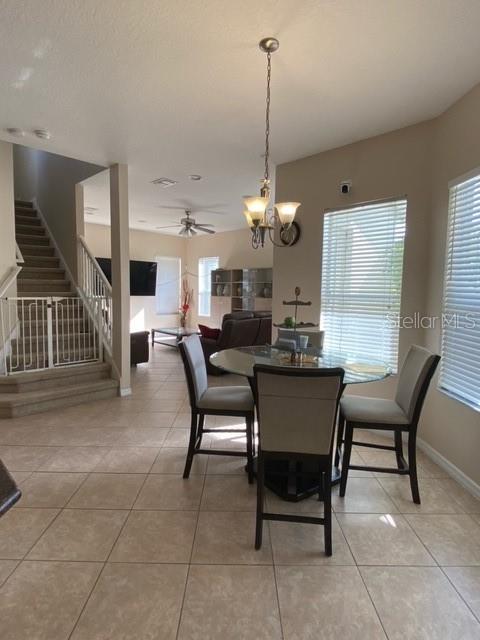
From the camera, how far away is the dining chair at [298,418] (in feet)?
5.59

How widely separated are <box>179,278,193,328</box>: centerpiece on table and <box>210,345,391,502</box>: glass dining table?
6453mm

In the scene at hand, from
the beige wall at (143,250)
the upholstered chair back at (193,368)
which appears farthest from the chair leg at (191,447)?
the beige wall at (143,250)

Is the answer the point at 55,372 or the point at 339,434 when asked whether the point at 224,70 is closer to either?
the point at 339,434

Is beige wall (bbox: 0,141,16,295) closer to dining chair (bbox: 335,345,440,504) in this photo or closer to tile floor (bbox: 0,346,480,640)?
tile floor (bbox: 0,346,480,640)

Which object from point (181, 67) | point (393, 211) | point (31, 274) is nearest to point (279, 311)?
point (393, 211)

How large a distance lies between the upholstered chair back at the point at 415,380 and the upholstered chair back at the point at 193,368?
55.6 inches

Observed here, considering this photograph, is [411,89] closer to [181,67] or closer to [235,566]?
[181,67]

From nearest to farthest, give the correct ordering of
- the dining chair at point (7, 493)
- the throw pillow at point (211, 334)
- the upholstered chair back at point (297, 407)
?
the dining chair at point (7, 493) < the upholstered chair back at point (297, 407) < the throw pillow at point (211, 334)

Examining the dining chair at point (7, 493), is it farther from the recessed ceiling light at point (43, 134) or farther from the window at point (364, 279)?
the recessed ceiling light at point (43, 134)

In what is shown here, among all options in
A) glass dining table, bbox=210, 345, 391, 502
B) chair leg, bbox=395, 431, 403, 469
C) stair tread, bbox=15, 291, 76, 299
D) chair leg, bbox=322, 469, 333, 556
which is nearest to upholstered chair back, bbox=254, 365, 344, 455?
chair leg, bbox=322, 469, 333, 556

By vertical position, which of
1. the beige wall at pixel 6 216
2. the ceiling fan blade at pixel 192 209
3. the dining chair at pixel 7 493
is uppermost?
the ceiling fan blade at pixel 192 209

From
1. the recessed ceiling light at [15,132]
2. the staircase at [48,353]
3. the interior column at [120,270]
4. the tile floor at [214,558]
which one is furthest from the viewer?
the interior column at [120,270]

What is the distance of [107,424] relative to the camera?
3.41 meters

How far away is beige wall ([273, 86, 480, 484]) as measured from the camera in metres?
2.50
